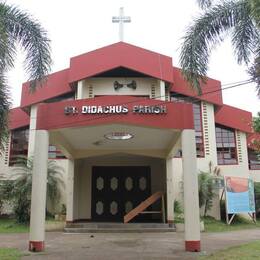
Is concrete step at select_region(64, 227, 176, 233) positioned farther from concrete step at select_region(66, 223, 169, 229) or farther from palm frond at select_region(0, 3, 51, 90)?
palm frond at select_region(0, 3, 51, 90)

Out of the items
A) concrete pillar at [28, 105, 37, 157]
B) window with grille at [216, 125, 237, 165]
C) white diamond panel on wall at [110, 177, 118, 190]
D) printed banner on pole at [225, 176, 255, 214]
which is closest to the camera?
printed banner on pole at [225, 176, 255, 214]

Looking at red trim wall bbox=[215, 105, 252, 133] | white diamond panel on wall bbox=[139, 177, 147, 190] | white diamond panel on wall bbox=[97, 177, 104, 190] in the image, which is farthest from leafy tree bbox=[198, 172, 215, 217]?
white diamond panel on wall bbox=[97, 177, 104, 190]

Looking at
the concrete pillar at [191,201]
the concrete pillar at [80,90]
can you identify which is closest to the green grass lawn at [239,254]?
the concrete pillar at [191,201]

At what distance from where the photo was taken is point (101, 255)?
10641 mm

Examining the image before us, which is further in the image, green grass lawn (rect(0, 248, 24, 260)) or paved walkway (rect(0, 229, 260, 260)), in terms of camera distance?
paved walkway (rect(0, 229, 260, 260))

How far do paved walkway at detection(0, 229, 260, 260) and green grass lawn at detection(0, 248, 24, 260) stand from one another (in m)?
0.22

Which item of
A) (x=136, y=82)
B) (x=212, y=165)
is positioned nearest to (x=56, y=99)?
(x=136, y=82)

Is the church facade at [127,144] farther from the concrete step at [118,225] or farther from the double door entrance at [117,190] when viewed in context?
the concrete step at [118,225]

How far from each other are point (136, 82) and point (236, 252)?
12085mm

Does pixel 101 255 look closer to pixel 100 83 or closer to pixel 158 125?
pixel 158 125

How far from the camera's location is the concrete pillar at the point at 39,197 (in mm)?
11195

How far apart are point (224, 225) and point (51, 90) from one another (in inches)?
435

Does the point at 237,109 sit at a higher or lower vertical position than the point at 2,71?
higher

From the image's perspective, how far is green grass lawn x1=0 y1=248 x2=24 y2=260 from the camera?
998cm
